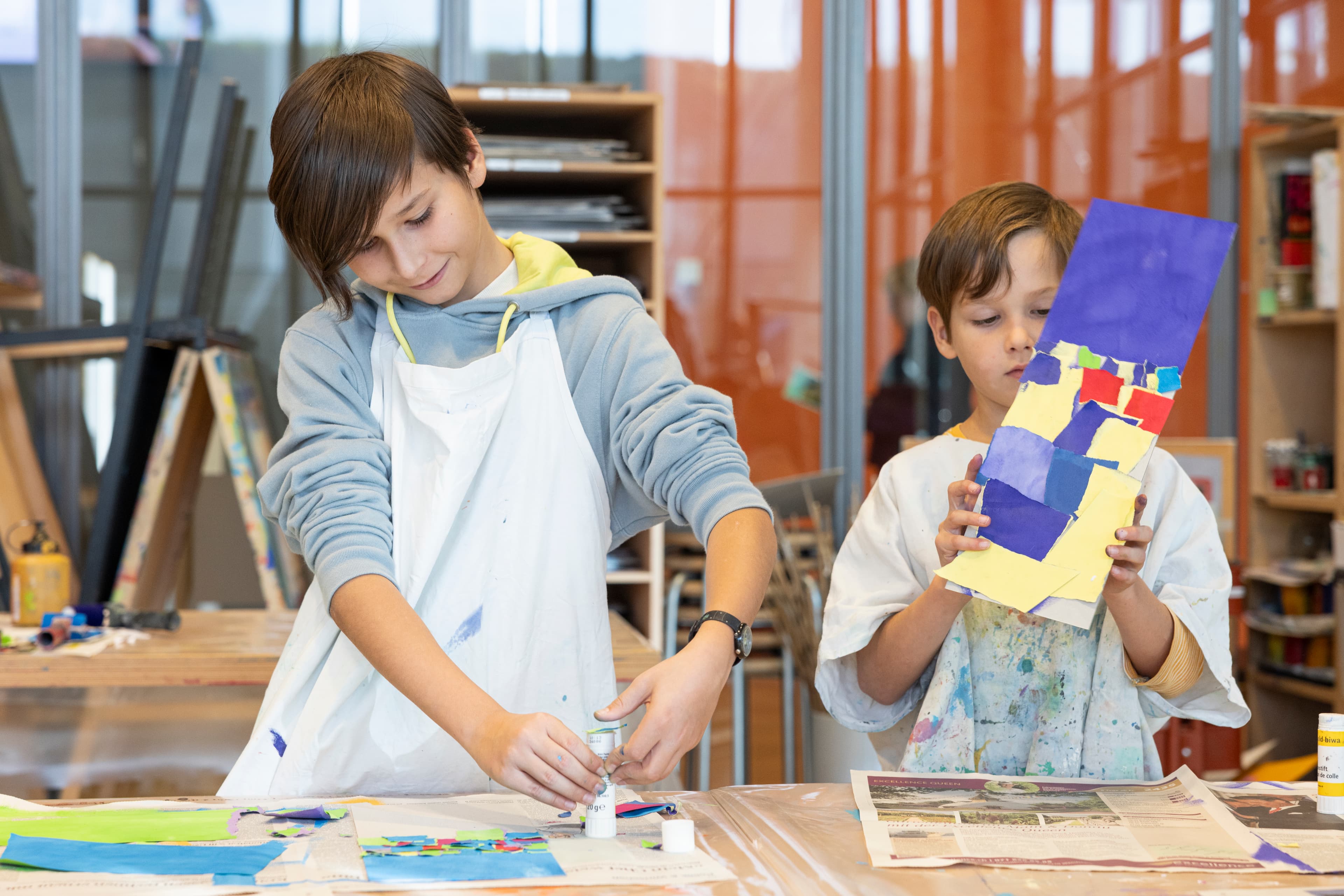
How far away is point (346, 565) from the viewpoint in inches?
42.6

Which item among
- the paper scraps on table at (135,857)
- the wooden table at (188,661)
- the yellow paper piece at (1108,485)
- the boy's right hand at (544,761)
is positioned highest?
the yellow paper piece at (1108,485)

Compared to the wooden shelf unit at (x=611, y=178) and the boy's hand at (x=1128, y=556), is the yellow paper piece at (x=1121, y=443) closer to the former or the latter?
the boy's hand at (x=1128, y=556)

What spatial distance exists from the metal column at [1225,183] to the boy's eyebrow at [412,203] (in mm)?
3005

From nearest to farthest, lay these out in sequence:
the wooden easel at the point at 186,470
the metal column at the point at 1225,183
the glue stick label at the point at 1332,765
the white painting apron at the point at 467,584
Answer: the glue stick label at the point at 1332,765 < the white painting apron at the point at 467,584 < the wooden easel at the point at 186,470 < the metal column at the point at 1225,183

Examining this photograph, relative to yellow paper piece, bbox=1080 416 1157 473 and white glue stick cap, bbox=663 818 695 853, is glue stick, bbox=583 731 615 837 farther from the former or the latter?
yellow paper piece, bbox=1080 416 1157 473

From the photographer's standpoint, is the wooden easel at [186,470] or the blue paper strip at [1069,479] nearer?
the blue paper strip at [1069,479]

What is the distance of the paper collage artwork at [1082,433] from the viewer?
1034 millimetres

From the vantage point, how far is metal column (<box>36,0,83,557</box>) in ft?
9.86

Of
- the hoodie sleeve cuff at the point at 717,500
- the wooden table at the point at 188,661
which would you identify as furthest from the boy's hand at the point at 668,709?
the wooden table at the point at 188,661

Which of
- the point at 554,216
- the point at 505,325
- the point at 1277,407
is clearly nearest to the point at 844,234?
the point at 554,216

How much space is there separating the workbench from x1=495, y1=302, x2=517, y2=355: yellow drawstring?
50cm

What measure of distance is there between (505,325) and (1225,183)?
2.97 meters

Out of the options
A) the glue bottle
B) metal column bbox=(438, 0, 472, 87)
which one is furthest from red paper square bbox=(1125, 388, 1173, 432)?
metal column bbox=(438, 0, 472, 87)

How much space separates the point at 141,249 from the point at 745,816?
2.62 m
